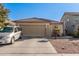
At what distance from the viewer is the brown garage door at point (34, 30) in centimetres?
2391

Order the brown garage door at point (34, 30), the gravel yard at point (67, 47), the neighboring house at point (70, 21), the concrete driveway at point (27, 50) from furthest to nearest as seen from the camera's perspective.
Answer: the neighboring house at point (70, 21)
the brown garage door at point (34, 30)
the gravel yard at point (67, 47)
the concrete driveway at point (27, 50)

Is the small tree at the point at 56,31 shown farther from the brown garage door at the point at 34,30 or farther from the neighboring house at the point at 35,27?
the brown garage door at the point at 34,30

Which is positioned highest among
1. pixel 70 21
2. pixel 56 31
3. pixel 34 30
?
pixel 70 21

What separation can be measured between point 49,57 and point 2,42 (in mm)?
5649

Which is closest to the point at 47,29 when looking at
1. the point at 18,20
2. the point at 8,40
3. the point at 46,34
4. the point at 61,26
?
the point at 46,34

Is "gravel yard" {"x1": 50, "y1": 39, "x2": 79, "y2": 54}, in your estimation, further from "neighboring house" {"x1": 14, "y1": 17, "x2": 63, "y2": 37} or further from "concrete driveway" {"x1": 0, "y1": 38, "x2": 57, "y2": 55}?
"neighboring house" {"x1": 14, "y1": 17, "x2": 63, "y2": 37}

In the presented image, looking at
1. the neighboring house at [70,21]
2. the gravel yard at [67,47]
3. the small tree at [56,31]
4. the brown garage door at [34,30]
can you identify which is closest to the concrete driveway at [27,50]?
the gravel yard at [67,47]

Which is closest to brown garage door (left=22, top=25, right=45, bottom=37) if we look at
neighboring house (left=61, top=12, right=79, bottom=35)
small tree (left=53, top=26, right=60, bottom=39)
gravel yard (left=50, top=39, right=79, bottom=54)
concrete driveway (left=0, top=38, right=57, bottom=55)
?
small tree (left=53, top=26, right=60, bottom=39)

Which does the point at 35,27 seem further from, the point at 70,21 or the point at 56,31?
the point at 70,21

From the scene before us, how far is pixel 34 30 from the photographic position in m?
24.1

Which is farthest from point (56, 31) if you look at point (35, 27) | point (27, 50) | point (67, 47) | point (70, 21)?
point (27, 50)

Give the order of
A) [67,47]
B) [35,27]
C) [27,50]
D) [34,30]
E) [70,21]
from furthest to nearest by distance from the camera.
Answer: [70,21]
[35,27]
[34,30]
[67,47]
[27,50]

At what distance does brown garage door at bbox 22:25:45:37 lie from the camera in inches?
941

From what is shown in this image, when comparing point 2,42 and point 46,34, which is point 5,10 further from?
point 46,34
